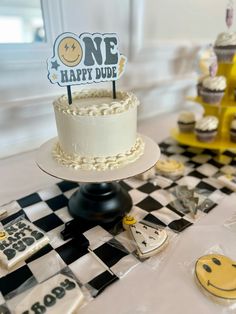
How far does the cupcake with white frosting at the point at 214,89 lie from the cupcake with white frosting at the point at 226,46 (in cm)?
6

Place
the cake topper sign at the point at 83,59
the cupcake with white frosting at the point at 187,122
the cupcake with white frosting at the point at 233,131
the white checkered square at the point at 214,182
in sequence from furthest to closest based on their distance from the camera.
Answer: the cupcake with white frosting at the point at 187,122
the cupcake with white frosting at the point at 233,131
the white checkered square at the point at 214,182
the cake topper sign at the point at 83,59

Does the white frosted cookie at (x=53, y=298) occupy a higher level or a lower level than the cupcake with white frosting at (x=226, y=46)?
lower

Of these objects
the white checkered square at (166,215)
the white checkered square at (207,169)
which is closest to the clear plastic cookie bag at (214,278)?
the white checkered square at (166,215)

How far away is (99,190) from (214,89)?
1.66 ft

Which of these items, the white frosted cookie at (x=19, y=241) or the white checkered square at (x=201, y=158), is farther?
the white checkered square at (x=201, y=158)

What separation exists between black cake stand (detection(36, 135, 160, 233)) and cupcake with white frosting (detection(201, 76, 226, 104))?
Result: 1.07 feet

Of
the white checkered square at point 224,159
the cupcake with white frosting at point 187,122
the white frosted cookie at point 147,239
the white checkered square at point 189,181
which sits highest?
the cupcake with white frosting at point 187,122

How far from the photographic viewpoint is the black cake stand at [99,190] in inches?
20.3

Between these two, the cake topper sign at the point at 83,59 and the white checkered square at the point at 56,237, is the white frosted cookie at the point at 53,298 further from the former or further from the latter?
the cake topper sign at the point at 83,59

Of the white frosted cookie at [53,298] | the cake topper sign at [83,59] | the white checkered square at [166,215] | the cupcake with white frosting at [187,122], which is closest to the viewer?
the white frosted cookie at [53,298]

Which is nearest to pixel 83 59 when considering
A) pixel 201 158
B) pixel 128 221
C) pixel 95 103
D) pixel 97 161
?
pixel 95 103

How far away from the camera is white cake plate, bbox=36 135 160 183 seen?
498mm

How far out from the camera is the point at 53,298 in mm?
381

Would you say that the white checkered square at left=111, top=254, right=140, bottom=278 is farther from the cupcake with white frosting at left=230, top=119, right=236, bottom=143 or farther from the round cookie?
the cupcake with white frosting at left=230, top=119, right=236, bottom=143
